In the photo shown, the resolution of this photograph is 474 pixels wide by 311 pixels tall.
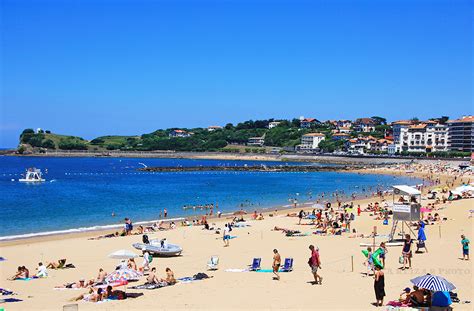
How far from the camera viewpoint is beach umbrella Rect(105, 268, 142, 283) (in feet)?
42.9

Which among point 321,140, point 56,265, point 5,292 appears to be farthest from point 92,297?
point 321,140

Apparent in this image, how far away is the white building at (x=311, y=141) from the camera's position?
6137 inches

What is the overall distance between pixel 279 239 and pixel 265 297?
9696 millimetres

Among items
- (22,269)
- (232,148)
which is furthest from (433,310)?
(232,148)

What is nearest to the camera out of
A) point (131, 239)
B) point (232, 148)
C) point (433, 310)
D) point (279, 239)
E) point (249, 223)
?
point (433, 310)

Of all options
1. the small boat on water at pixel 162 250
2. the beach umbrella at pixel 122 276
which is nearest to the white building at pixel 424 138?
the small boat on water at pixel 162 250

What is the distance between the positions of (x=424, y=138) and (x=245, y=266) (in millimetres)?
122386

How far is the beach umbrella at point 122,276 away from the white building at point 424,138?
404ft

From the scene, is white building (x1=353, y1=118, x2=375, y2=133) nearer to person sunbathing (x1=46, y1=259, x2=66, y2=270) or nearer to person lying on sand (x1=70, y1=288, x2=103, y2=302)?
person sunbathing (x1=46, y1=259, x2=66, y2=270)

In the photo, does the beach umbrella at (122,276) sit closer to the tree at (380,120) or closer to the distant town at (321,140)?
the distant town at (321,140)

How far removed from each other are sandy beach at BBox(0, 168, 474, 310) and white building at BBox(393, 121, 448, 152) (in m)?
110

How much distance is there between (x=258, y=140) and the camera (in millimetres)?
175625

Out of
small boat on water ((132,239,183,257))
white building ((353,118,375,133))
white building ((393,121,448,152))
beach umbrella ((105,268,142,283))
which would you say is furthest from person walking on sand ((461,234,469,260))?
white building ((353,118,375,133))

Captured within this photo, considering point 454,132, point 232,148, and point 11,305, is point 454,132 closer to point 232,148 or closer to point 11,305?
point 232,148
